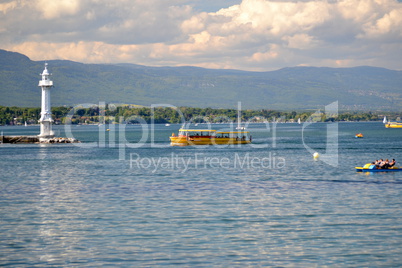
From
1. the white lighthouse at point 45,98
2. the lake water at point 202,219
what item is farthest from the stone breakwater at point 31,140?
the lake water at point 202,219

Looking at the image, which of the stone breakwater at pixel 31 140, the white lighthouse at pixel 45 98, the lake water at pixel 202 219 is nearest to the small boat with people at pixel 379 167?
the lake water at pixel 202 219

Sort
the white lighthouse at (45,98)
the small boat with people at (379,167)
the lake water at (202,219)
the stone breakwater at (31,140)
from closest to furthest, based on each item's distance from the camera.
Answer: the lake water at (202,219)
the small boat with people at (379,167)
the white lighthouse at (45,98)
the stone breakwater at (31,140)

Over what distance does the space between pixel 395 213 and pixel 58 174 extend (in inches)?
1484

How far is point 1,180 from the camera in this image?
54750mm

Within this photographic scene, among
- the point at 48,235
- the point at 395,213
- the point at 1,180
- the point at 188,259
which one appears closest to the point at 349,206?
the point at 395,213

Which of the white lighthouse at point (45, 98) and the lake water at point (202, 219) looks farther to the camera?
the white lighthouse at point (45, 98)

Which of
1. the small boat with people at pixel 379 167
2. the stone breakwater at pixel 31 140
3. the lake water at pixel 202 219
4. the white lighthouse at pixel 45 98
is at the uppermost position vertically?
the white lighthouse at pixel 45 98

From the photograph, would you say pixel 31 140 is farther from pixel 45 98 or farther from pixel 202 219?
pixel 202 219

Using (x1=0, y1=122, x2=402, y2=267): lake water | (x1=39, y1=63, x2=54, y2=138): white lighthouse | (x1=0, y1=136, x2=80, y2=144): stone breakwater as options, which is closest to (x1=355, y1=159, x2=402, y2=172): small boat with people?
(x1=0, y1=122, x2=402, y2=267): lake water

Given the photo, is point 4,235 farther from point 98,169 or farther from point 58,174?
point 98,169

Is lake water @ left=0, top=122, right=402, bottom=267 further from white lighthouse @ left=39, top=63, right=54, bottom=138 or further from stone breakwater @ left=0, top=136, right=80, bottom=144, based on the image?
stone breakwater @ left=0, top=136, right=80, bottom=144

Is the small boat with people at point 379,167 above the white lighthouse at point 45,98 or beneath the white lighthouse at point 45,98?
beneath

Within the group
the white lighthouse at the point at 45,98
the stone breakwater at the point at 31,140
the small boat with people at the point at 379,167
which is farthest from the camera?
the stone breakwater at the point at 31,140

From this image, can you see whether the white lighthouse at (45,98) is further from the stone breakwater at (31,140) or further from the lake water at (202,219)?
the lake water at (202,219)
